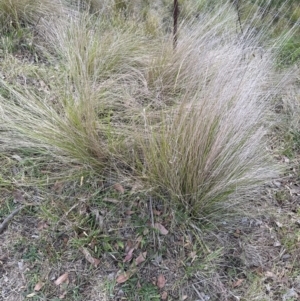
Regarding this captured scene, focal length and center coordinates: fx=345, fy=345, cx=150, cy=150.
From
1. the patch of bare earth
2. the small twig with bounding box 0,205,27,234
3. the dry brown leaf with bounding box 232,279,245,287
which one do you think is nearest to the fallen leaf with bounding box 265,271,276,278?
the patch of bare earth

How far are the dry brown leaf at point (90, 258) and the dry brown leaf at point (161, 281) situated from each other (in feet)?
0.98

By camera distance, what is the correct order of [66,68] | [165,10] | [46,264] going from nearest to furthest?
[46,264], [66,68], [165,10]

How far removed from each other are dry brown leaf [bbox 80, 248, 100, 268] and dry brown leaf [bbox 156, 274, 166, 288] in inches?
11.8

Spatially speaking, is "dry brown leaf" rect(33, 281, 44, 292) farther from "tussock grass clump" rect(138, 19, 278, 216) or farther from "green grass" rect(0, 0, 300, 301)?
"tussock grass clump" rect(138, 19, 278, 216)

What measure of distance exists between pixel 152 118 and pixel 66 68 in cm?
78

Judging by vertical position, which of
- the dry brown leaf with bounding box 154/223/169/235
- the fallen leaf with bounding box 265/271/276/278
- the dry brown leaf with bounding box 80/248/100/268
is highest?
the fallen leaf with bounding box 265/271/276/278

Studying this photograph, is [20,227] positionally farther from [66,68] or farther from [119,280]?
[66,68]

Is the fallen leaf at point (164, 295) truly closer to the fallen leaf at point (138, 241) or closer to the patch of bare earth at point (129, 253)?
the patch of bare earth at point (129, 253)

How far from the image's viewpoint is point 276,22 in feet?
12.5

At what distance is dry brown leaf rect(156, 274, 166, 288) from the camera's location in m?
1.63

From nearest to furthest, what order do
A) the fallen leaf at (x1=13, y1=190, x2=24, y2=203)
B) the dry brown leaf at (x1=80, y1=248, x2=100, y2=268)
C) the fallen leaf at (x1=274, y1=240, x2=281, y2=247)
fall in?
the dry brown leaf at (x1=80, y1=248, x2=100, y2=268) < the fallen leaf at (x1=13, y1=190, x2=24, y2=203) < the fallen leaf at (x1=274, y1=240, x2=281, y2=247)

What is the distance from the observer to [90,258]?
1636 millimetres

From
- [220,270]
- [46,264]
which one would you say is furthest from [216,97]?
[46,264]

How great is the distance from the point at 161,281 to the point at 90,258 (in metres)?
0.35
